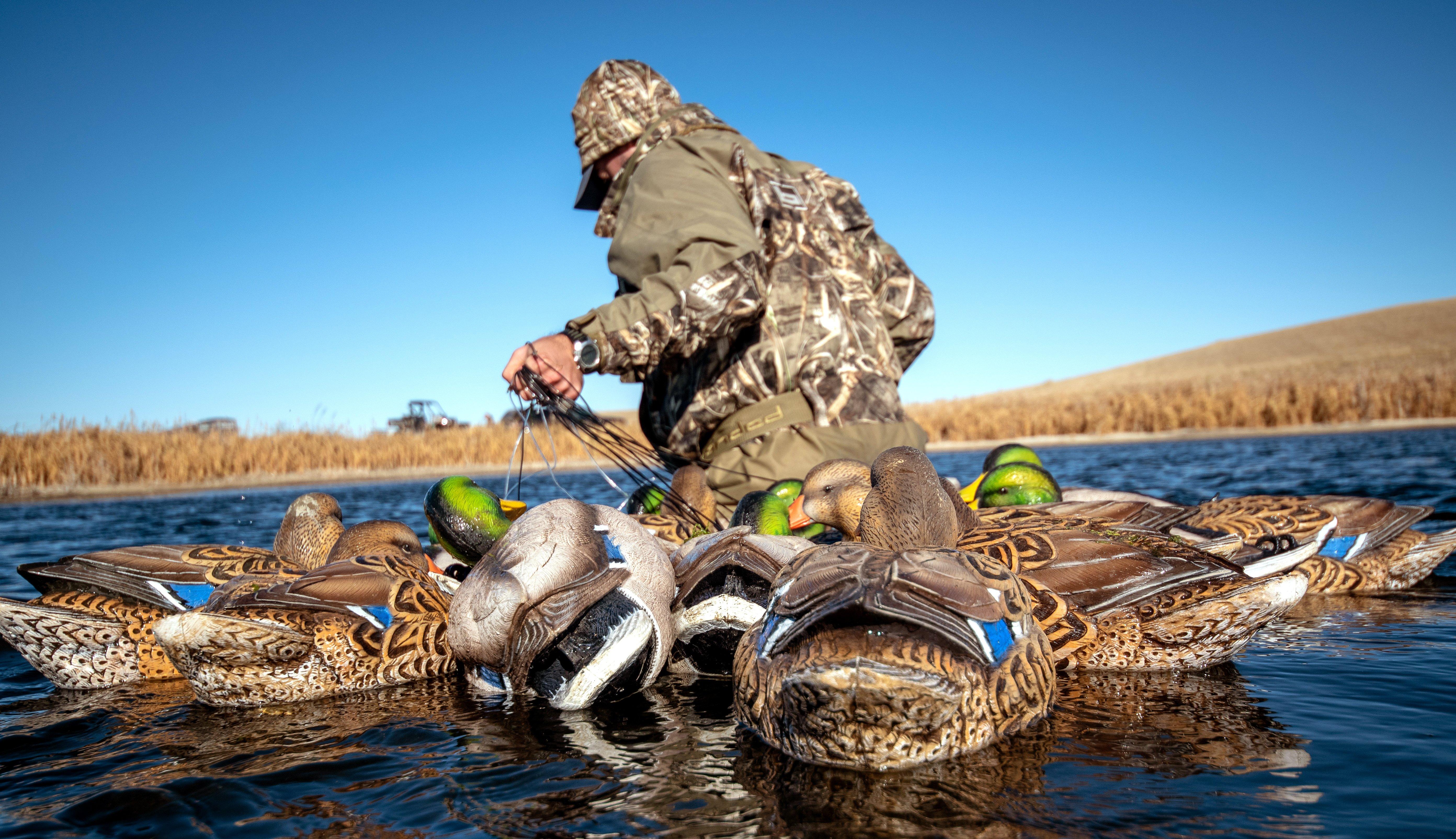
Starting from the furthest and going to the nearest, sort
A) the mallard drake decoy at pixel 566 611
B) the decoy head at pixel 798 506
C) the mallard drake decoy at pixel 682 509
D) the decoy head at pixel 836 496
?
the mallard drake decoy at pixel 682 509
the decoy head at pixel 798 506
the decoy head at pixel 836 496
the mallard drake decoy at pixel 566 611

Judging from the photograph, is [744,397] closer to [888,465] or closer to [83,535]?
[888,465]

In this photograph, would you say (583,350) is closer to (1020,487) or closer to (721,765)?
(721,765)

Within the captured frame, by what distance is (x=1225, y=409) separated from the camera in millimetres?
28391

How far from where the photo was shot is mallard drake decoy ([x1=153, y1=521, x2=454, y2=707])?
3.44 metres

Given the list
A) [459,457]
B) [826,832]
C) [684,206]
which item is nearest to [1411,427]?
[459,457]

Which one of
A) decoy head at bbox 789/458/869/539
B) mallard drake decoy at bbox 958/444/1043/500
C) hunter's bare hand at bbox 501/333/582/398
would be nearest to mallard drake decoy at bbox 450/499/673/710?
decoy head at bbox 789/458/869/539

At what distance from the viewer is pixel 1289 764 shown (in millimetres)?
2633

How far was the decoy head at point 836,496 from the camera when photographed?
401cm

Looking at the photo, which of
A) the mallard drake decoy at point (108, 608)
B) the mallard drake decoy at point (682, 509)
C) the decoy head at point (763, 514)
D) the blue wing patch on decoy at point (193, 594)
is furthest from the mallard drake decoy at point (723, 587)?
the blue wing patch on decoy at point (193, 594)

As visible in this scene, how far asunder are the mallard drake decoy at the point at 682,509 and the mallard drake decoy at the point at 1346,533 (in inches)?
109

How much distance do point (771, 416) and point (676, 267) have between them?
1.29m

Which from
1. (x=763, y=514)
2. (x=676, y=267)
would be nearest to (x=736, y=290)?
(x=676, y=267)

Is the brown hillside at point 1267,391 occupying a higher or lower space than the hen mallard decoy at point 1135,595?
higher

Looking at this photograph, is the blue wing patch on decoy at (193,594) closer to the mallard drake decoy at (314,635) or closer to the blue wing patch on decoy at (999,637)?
the mallard drake decoy at (314,635)
